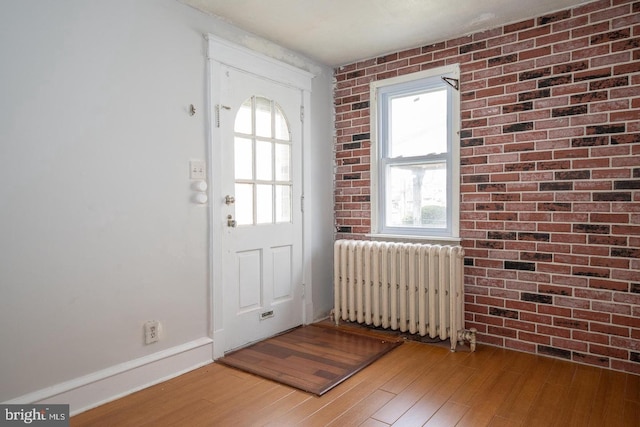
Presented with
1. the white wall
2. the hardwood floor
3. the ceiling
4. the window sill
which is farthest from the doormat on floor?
the ceiling

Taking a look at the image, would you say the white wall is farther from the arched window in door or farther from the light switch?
the arched window in door

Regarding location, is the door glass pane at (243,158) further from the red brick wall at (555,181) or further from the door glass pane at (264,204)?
the red brick wall at (555,181)

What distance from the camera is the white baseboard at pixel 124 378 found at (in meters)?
2.13

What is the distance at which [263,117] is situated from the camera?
3.34m

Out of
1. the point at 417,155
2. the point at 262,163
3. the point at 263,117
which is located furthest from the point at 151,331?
the point at 417,155

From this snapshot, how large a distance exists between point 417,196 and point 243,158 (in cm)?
155

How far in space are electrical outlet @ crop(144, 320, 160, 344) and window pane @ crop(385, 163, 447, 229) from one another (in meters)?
2.15

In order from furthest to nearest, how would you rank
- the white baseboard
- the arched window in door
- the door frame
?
1. the arched window in door
2. the door frame
3. the white baseboard

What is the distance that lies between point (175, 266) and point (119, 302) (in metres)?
0.42

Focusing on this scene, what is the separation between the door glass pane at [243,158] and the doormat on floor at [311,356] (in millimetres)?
1353

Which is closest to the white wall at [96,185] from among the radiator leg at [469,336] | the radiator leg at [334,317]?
the radiator leg at [334,317]

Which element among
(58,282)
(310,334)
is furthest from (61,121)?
(310,334)

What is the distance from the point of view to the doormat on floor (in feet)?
8.46

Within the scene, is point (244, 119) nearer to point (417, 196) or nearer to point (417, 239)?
point (417, 196)
